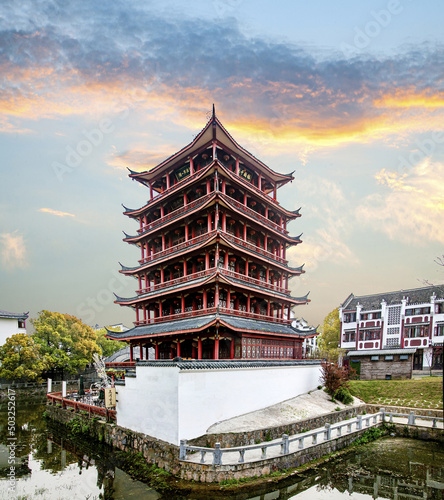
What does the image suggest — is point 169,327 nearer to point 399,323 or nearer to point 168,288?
point 168,288

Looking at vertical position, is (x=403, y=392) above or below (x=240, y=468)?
below

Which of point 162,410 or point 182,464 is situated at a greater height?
point 162,410

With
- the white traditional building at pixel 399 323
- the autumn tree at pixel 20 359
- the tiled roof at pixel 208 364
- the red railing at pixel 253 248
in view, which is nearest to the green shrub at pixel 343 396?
the tiled roof at pixel 208 364

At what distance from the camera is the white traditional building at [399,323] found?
38.8m

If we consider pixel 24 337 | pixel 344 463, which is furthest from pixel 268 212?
pixel 24 337

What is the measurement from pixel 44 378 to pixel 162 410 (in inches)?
1443

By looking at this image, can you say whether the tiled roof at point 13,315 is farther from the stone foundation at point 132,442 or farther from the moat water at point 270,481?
the moat water at point 270,481

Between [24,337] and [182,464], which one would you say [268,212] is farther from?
[24,337]

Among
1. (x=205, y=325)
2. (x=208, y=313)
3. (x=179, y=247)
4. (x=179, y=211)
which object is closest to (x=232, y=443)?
(x=205, y=325)

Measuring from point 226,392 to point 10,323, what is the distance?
43555 mm

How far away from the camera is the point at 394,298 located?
44.0 m

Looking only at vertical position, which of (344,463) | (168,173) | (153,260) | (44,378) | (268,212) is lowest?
(44,378)

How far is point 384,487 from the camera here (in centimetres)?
1356

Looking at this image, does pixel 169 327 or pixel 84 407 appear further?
pixel 169 327
